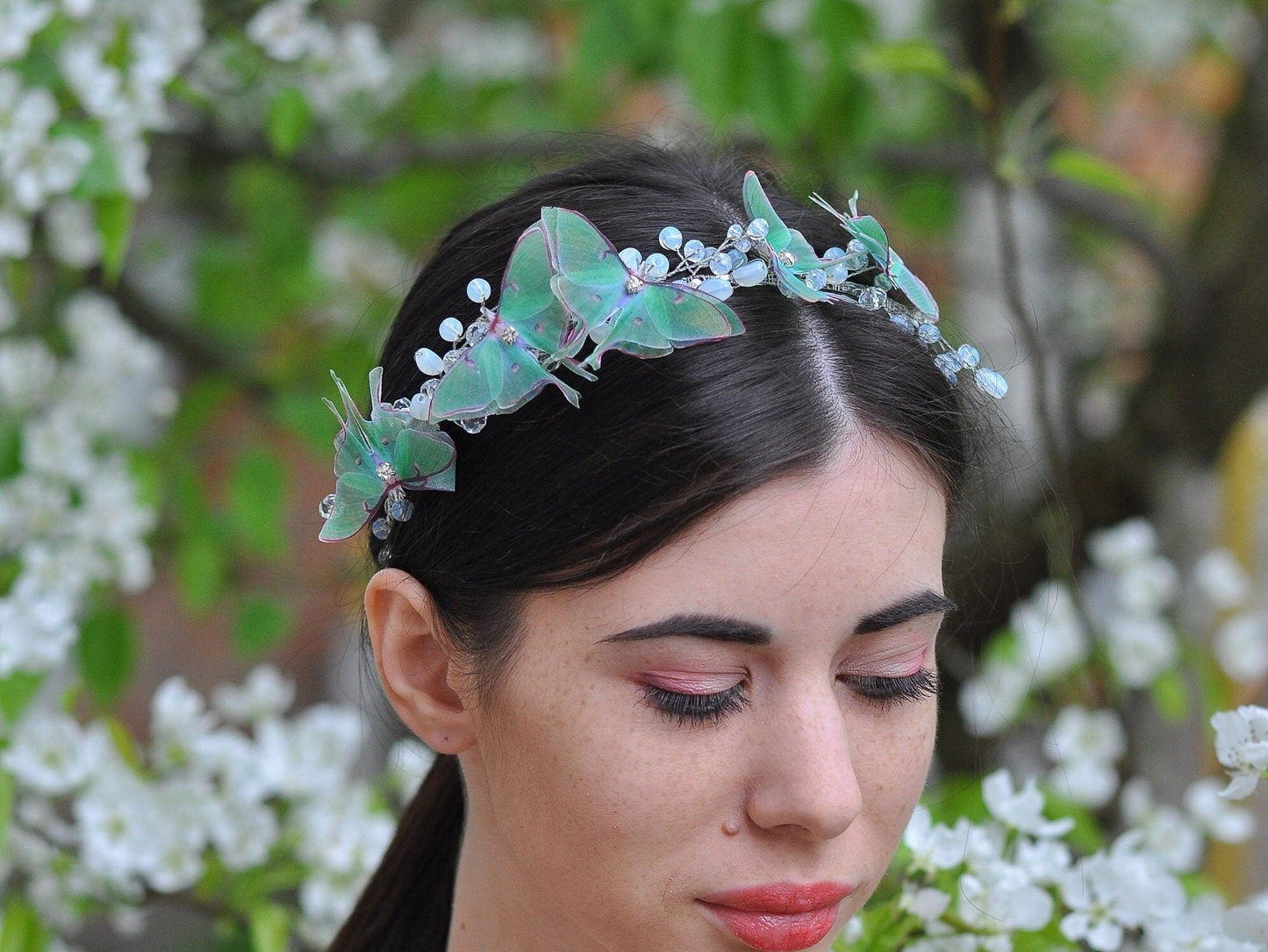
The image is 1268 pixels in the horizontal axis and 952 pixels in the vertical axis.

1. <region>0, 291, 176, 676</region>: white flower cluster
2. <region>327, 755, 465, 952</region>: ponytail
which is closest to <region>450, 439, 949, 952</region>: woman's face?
<region>327, 755, 465, 952</region>: ponytail

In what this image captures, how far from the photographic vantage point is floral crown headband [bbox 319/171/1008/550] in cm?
102

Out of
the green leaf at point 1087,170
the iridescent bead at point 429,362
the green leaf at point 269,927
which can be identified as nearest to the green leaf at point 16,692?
the green leaf at point 269,927

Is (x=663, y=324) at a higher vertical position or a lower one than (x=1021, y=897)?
higher

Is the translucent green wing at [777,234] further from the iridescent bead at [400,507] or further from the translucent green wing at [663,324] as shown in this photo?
the iridescent bead at [400,507]

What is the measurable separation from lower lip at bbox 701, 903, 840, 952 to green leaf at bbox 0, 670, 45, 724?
3.07 ft

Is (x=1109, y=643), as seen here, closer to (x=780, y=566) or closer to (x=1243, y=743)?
(x=1243, y=743)

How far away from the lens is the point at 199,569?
226 centimetres

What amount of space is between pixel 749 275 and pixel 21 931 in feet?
3.80

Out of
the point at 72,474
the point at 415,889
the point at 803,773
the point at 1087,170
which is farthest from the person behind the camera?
the point at 72,474

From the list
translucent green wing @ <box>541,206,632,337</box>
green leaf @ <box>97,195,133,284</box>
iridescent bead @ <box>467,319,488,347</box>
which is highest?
green leaf @ <box>97,195,133,284</box>

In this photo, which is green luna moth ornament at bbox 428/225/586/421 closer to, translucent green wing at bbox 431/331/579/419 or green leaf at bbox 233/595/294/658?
translucent green wing at bbox 431/331/579/419

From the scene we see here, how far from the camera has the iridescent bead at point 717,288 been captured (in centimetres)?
105

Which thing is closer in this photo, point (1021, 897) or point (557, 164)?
point (1021, 897)

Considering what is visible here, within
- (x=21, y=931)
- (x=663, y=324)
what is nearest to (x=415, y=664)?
(x=663, y=324)
